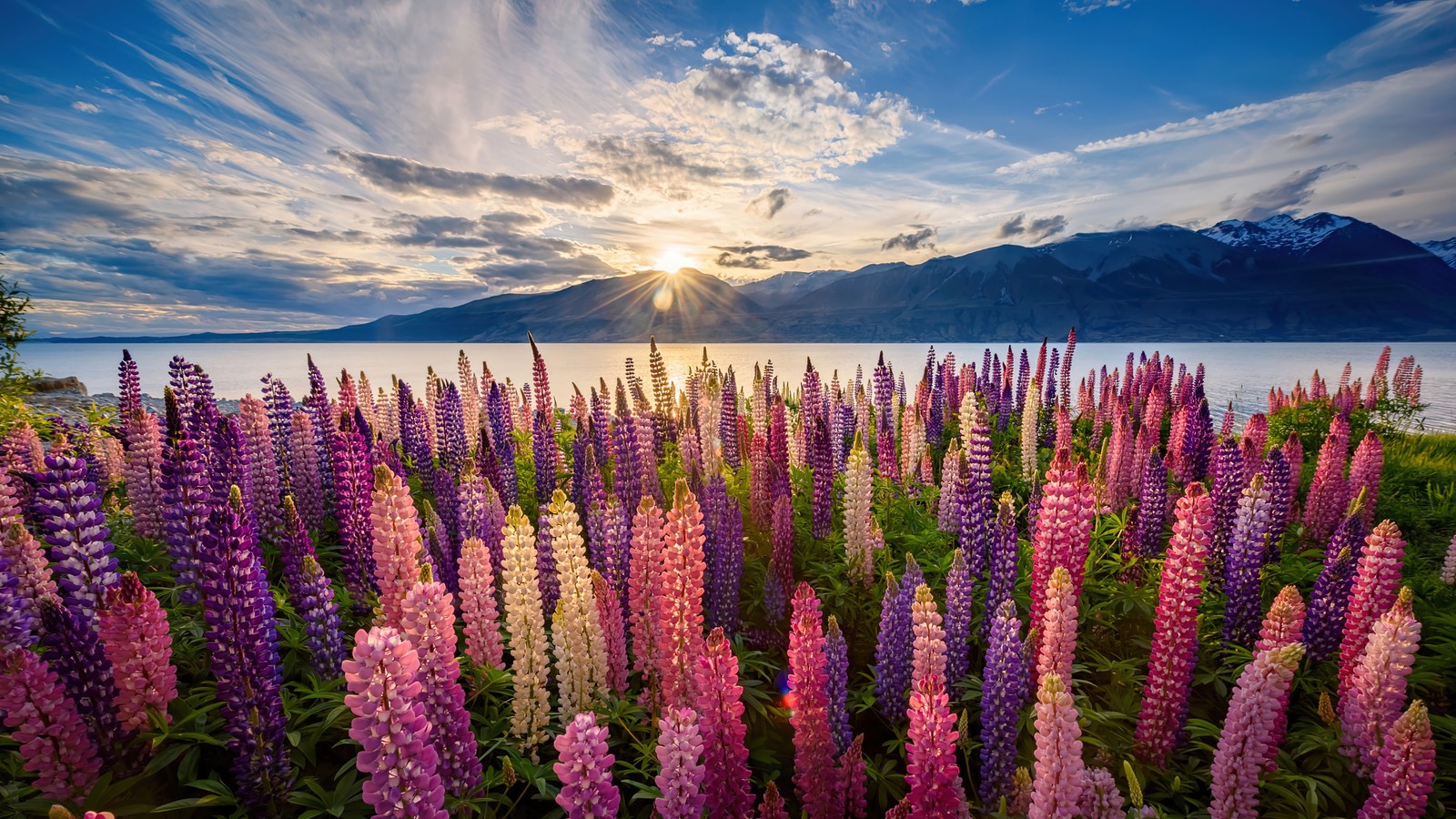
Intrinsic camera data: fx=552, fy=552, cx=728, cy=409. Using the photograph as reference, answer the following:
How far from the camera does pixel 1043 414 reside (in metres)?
15.6

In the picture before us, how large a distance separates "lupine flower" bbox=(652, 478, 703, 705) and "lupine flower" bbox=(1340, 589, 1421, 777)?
15.1 feet

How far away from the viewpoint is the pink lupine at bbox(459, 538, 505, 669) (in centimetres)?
402

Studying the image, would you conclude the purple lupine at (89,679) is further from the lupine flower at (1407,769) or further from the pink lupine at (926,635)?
the lupine flower at (1407,769)

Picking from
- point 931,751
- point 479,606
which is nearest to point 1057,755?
point 931,751

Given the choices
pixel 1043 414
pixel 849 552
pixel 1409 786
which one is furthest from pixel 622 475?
pixel 1043 414

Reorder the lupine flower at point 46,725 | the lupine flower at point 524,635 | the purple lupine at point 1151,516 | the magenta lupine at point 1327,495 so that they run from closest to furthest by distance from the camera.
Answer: the lupine flower at point 46,725 < the lupine flower at point 524,635 < the purple lupine at point 1151,516 < the magenta lupine at point 1327,495

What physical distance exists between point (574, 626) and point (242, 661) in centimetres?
196

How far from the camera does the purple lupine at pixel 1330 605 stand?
5.20 meters

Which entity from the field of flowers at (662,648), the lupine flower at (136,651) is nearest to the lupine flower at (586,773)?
the field of flowers at (662,648)

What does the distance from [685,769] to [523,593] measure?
6.07ft

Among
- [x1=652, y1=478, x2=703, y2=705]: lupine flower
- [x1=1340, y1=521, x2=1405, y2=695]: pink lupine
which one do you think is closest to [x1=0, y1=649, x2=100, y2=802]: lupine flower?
[x1=652, y1=478, x2=703, y2=705]: lupine flower

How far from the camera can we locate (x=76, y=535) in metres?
3.71

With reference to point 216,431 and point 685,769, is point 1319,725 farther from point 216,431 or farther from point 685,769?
point 216,431

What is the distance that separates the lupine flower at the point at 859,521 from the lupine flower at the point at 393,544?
4698 mm
